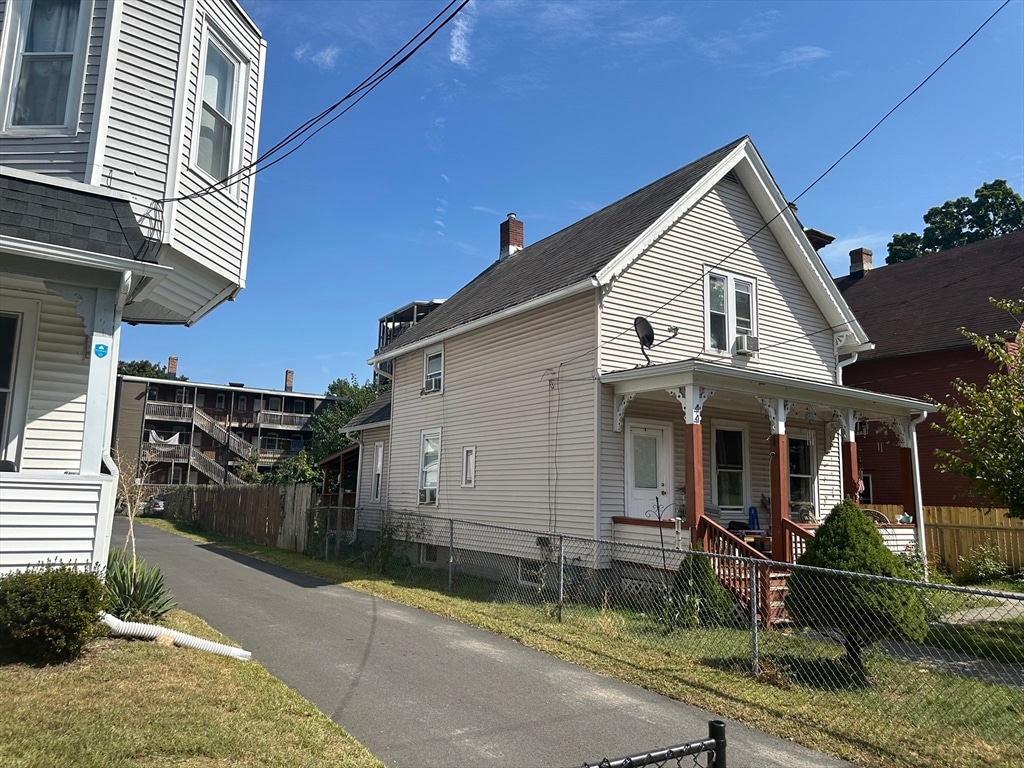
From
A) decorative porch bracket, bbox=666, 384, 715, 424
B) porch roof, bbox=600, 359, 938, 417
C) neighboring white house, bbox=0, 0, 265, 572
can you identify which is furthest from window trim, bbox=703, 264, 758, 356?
neighboring white house, bbox=0, 0, 265, 572

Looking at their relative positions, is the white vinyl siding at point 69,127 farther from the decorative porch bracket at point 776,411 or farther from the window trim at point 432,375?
the decorative porch bracket at point 776,411

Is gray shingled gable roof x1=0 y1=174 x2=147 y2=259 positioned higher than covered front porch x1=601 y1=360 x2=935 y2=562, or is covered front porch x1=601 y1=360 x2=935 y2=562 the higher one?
gray shingled gable roof x1=0 y1=174 x2=147 y2=259

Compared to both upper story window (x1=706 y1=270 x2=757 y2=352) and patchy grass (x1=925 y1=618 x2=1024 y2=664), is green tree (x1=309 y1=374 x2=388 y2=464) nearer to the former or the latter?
upper story window (x1=706 y1=270 x2=757 y2=352)

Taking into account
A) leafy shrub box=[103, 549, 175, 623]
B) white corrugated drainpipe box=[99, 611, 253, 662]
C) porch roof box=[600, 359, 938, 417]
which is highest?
porch roof box=[600, 359, 938, 417]

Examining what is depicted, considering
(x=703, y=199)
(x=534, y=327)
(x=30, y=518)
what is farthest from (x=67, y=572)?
(x=703, y=199)

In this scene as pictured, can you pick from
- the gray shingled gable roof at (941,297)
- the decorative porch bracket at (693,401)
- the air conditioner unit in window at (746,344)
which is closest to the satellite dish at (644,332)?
the decorative porch bracket at (693,401)

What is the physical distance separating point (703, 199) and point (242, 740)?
13.6 meters

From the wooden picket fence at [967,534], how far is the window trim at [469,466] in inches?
364

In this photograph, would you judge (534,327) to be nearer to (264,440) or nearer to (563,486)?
(563,486)

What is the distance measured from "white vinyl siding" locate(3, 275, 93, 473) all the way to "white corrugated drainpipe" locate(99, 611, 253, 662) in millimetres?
2629

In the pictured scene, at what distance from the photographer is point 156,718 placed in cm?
533

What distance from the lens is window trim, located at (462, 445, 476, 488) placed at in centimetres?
1642

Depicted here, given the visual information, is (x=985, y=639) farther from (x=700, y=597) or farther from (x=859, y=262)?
(x=859, y=262)

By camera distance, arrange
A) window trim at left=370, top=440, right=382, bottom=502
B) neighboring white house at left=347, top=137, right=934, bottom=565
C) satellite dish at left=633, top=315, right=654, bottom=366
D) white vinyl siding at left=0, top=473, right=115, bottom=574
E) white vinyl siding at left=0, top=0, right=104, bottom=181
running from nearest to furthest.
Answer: white vinyl siding at left=0, top=473, right=115, bottom=574 → white vinyl siding at left=0, top=0, right=104, bottom=181 → neighboring white house at left=347, top=137, right=934, bottom=565 → satellite dish at left=633, top=315, right=654, bottom=366 → window trim at left=370, top=440, right=382, bottom=502
